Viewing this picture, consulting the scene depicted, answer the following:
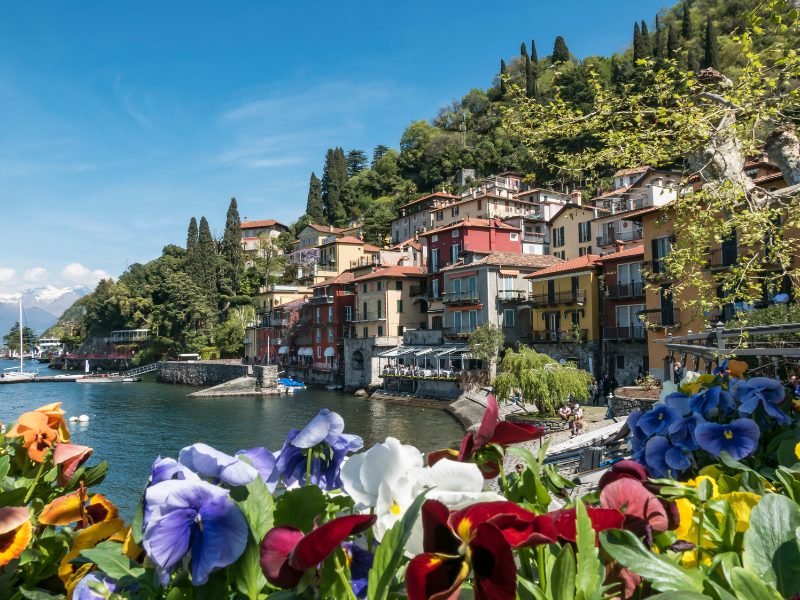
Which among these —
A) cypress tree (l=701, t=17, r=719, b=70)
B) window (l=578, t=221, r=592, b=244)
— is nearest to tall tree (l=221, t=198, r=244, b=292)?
window (l=578, t=221, r=592, b=244)

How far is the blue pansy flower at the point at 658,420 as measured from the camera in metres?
2.29

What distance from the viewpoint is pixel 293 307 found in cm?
6744

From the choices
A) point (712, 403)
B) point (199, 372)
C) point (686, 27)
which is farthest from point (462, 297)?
point (686, 27)

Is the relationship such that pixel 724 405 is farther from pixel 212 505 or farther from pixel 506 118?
pixel 506 118

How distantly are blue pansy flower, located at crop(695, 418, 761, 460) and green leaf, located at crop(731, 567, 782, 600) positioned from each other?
120 cm

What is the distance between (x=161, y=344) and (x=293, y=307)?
25.0 m

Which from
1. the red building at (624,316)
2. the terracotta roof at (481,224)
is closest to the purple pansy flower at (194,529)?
the red building at (624,316)

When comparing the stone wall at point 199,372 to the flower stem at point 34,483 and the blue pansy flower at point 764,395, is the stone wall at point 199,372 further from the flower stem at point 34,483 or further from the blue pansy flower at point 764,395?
the blue pansy flower at point 764,395

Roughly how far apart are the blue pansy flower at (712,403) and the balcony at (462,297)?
4249 centimetres

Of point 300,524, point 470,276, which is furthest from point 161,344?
point 300,524

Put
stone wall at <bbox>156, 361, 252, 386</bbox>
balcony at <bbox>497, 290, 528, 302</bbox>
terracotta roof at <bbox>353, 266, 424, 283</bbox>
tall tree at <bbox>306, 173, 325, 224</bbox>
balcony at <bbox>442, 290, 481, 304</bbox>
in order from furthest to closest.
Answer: tall tree at <bbox>306, 173, 325, 224</bbox>, stone wall at <bbox>156, 361, 252, 386</bbox>, terracotta roof at <bbox>353, 266, 424, 283</bbox>, balcony at <bbox>442, 290, 481, 304</bbox>, balcony at <bbox>497, 290, 528, 302</bbox>

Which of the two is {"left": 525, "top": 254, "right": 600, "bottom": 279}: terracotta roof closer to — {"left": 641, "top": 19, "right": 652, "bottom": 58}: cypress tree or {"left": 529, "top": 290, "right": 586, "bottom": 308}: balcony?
{"left": 529, "top": 290, "right": 586, "bottom": 308}: balcony

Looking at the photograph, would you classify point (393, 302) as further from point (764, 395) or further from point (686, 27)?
point (686, 27)

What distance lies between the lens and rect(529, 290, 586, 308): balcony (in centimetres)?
3909
